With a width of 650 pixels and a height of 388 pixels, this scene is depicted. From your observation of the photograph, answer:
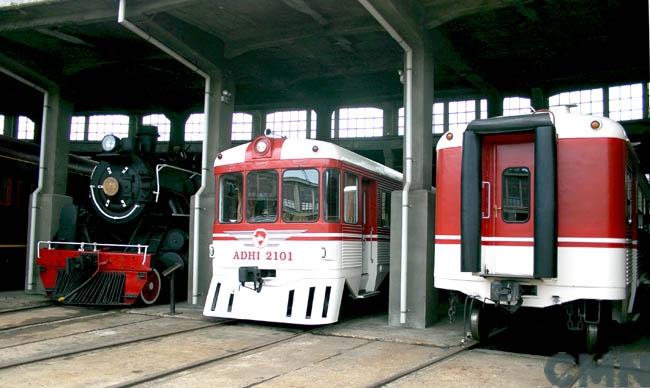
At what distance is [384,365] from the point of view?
21.5 ft

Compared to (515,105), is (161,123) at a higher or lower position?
higher

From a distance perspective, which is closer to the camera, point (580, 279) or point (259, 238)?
point (580, 279)

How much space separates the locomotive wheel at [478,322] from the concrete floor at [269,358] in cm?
27

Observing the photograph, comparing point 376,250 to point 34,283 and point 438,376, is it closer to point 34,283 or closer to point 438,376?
point 438,376

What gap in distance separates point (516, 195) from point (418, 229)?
6.84ft

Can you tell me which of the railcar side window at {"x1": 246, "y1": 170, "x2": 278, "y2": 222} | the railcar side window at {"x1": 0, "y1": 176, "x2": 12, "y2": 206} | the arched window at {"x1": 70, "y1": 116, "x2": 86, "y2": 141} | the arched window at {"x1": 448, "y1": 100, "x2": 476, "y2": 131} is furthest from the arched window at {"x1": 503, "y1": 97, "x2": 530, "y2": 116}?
the arched window at {"x1": 70, "y1": 116, "x2": 86, "y2": 141}

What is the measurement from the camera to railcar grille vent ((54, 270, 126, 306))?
10.8 metres

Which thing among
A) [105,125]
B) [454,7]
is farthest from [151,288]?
[105,125]

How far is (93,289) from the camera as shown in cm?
1096

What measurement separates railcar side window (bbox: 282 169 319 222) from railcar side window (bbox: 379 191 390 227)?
Result: 7.13 ft

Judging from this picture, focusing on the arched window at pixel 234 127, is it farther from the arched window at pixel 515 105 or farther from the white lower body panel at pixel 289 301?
the white lower body panel at pixel 289 301

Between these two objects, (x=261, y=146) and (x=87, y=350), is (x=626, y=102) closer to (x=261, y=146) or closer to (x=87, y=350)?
(x=261, y=146)

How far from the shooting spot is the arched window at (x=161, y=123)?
2340 centimetres

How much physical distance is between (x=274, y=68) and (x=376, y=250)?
5345mm
